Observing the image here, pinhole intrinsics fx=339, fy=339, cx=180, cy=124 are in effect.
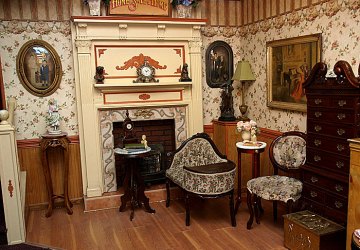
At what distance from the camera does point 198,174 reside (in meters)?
3.65

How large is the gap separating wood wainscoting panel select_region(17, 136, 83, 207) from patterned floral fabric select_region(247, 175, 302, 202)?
2372mm

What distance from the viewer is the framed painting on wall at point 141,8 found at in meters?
4.35

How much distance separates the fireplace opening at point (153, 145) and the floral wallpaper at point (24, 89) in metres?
0.68

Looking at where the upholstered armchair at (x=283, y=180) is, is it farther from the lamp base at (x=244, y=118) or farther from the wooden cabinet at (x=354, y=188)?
the lamp base at (x=244, y=118)

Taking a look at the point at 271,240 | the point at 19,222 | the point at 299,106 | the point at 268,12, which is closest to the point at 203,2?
the point at 268,12

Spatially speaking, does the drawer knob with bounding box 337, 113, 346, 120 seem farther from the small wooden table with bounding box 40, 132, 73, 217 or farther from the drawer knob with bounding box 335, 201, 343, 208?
the small wooden table with bounding box 40, 132, 73, 217

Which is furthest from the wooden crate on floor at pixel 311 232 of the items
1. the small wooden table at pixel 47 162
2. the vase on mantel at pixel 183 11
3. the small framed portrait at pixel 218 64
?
the vase on mantel at pixel 183 11

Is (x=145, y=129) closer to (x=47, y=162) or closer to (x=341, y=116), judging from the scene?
(x=47, y=162)

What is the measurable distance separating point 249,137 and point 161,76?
58.6 inches

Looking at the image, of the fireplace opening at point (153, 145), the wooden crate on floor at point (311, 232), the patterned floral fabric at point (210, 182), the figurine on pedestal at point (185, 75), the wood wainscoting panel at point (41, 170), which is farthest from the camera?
the fireplace opening at point (153, 145)

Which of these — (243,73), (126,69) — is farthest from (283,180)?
(126,69)

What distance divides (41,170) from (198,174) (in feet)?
7.17

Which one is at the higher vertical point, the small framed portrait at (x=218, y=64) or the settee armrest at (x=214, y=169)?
the small framed portrait at (x=218, y=64)

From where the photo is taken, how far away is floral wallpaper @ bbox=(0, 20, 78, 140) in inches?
166
